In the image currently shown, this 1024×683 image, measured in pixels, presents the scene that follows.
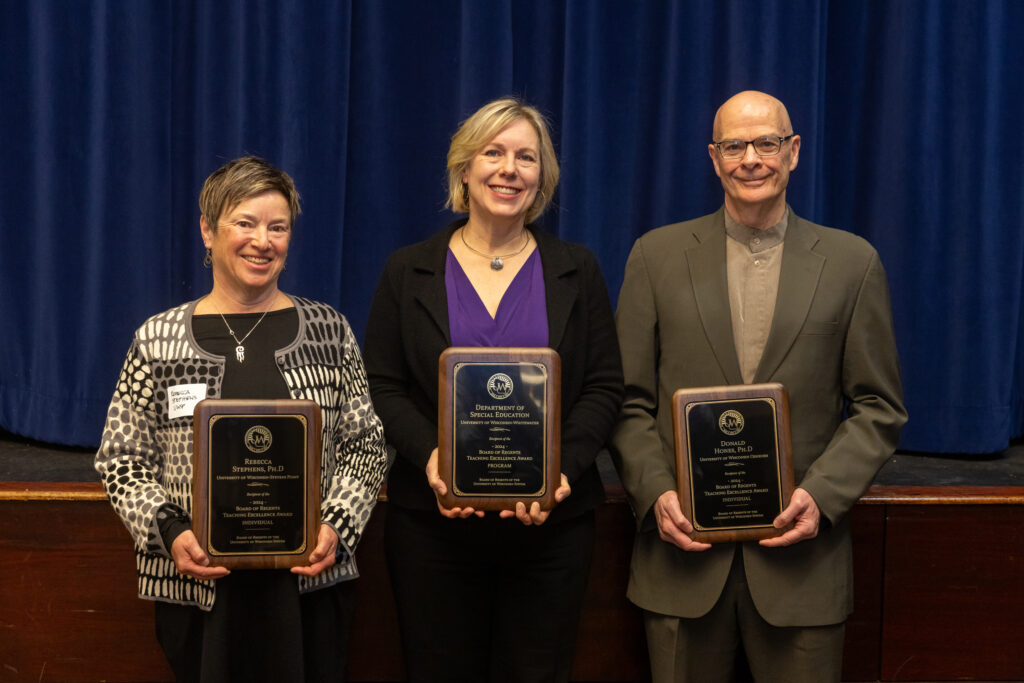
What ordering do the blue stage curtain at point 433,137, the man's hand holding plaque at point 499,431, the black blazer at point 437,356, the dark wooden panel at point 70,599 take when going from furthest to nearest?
the blue stage curtain at point 433,137, the dark wooden panel at point 70,599, the black blazer at point 437,356, the man's hand holding plaque at point 499,431

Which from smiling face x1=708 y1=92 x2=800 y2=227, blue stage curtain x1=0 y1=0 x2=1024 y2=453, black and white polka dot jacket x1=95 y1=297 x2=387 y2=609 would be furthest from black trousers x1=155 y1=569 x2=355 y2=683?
blue stage curtain x1=0 y1=0 x2=1024 y2=453

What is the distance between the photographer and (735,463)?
5.93ft

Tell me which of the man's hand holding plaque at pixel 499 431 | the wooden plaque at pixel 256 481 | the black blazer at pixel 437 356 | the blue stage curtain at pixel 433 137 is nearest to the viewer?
the wooden plaque at pixel 256 481

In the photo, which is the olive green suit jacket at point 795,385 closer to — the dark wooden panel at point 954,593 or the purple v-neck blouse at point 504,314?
the purple v-neck blouse at point 504,314

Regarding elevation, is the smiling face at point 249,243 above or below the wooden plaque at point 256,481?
above

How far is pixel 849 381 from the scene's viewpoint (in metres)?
1.92

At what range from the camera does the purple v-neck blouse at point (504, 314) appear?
1.86 m

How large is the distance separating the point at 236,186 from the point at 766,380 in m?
1.06

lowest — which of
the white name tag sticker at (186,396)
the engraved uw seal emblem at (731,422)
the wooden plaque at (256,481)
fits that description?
the wooden plaque at (256,481)

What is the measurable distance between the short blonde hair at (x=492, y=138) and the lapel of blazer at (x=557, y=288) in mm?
128

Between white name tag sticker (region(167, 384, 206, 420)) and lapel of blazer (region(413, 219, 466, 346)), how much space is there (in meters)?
0.44

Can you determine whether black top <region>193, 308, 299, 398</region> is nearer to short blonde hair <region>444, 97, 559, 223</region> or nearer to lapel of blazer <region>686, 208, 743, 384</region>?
short blonde hair <region>444, 97, 559, 223</region>

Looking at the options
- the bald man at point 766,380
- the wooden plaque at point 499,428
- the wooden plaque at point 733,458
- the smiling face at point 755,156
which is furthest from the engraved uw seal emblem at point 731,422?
the smiling face at point 755,156

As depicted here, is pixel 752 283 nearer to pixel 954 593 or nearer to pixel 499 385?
pixel 499 385
